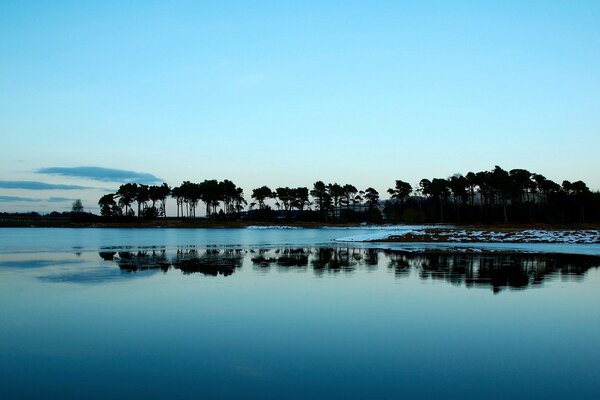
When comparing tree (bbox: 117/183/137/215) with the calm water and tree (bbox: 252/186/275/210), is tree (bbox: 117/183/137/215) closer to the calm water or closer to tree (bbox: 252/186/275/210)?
tree (bbox: 252/186/275/210)

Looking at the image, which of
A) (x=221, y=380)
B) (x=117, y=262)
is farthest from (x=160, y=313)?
(x=117, y=262)

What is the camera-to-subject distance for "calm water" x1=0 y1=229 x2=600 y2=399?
7828 mm

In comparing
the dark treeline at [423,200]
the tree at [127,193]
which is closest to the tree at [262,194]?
the dark treeline at [423,200]

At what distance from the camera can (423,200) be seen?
7539 inches

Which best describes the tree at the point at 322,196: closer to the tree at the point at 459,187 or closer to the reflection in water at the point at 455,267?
the tree at the point at 459,187

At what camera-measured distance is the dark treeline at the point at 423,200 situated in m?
120

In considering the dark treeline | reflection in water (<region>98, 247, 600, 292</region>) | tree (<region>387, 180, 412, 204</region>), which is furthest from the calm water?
tree (<region>387, 180, 412, 204</region>)

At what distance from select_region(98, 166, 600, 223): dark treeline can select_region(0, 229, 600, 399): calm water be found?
97.2 meters

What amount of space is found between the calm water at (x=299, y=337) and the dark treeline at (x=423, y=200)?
319ft

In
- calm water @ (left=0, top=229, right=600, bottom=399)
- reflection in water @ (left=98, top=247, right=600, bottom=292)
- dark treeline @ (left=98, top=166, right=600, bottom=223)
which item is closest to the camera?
calm water @ (left=0, top=229, right=600, bottom=399)

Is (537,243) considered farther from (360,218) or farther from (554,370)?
(360,218)

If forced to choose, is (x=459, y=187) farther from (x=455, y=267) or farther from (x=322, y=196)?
(x=455, y=267)

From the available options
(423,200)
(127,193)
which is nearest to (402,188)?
(423,200)

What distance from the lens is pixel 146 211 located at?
177m
